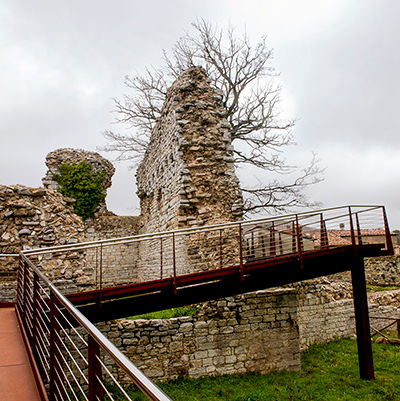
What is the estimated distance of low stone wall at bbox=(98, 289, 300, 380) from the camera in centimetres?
702

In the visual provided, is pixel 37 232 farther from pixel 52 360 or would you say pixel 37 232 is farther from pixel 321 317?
pixel 321 317

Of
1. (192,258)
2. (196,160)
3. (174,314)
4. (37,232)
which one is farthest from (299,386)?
(37,232)

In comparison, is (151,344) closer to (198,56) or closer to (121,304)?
(121,304)

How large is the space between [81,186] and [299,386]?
11.4 metres

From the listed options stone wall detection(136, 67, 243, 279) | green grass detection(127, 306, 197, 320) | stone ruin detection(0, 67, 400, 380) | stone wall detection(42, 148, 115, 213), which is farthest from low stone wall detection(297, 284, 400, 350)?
stone wall detection(42, 148, 115, 213)

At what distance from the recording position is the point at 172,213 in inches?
380

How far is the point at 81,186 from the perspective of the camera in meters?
14.8

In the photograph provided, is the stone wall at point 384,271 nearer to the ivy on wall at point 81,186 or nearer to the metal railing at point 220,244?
the metal railing at point 220,244

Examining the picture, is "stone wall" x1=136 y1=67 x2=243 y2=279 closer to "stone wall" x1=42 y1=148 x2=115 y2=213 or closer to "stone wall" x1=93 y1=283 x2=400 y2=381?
"stone wall" x1=93 y1=283 x2=400 y2=381

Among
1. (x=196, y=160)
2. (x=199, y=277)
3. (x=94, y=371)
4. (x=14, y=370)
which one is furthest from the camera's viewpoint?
(x=196, y=160)

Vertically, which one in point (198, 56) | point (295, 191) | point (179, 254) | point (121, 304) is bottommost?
point (121, 304)

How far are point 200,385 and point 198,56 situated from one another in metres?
14.4

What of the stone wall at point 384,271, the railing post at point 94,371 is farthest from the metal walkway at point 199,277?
the stone wall at point 384,271

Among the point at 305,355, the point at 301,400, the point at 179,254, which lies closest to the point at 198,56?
the point at 179,254
